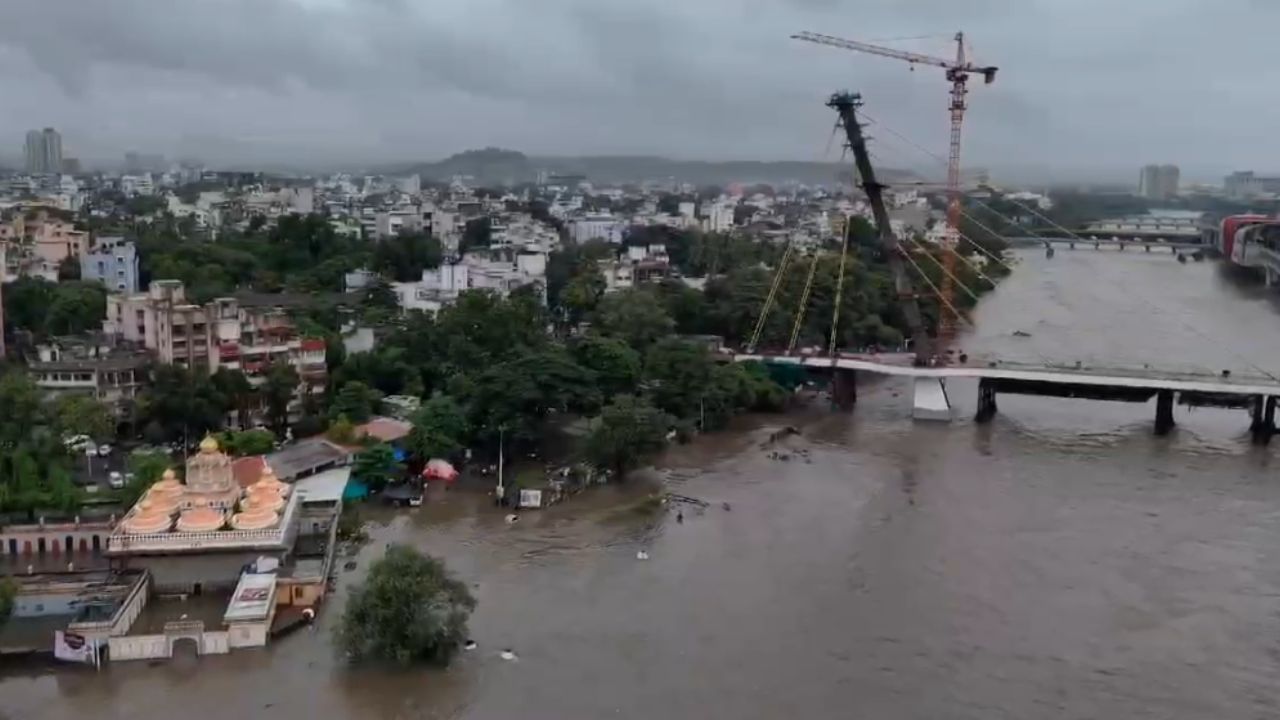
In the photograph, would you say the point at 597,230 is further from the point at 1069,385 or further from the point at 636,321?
the point at 1069,385

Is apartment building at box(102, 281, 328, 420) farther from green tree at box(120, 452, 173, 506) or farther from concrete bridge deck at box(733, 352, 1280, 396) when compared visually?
concrete bridge deck at box(733, 352, 1280, 396)

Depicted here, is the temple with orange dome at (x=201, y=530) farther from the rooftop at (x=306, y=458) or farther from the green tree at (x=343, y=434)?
the green tree at (x=343, y=434)

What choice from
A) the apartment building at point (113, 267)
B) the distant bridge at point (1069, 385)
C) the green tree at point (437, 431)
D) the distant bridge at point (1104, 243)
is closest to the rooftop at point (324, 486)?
the green tree at point (437, 431)

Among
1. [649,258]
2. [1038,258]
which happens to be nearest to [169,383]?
[649,258]

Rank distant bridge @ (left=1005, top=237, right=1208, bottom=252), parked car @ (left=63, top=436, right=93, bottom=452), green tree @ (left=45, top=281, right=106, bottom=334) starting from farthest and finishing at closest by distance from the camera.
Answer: distant bridge @ (left=1005, top=237, right=1208, bottom=252) → green tree @ (left=45, top=281, right=106, bottom=334) → parked car @ (left=63, top=436, right=93, bottom=452)

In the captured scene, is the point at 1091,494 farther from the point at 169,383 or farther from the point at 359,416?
the point at 169,383

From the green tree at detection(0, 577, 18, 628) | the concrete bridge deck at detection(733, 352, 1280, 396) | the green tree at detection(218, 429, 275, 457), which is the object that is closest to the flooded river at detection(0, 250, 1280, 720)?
the green tree at detection(0, 577, 18, 628)

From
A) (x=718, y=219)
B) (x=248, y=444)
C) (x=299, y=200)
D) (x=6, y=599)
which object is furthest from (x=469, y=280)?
(x=718, y=219)
